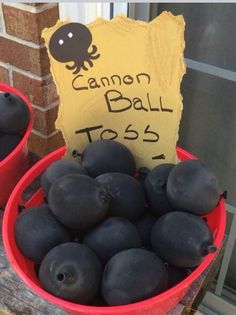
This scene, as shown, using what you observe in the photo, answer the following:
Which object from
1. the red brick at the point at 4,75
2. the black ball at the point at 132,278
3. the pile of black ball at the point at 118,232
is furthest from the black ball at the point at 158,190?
the red brick at the point at 4,75

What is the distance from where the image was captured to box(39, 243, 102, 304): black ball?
0.55 meters

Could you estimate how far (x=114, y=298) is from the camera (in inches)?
21.7

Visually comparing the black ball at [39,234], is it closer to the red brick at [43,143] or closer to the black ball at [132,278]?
the black ball at [132,278]

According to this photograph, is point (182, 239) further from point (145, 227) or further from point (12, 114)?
point (12, 114)

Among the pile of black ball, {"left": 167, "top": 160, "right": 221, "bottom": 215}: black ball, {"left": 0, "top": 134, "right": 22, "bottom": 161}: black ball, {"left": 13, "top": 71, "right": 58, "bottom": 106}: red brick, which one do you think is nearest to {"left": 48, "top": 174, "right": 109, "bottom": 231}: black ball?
the pile of black ball

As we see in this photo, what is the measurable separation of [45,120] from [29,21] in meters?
0.22

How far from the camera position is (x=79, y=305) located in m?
0.55

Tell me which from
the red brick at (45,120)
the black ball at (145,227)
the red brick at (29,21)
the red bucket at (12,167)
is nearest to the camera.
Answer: the black ball at (145,227)

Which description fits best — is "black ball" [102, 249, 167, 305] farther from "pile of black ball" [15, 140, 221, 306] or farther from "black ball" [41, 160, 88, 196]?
"black ball" [41, 160, 88, 196]

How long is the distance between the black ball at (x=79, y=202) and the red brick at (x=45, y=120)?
16.1 inches

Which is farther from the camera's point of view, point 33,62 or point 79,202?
point 33,62

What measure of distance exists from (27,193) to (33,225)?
0.27m

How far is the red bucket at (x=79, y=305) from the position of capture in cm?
54

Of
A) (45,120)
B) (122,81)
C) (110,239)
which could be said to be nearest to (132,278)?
(110,239)
